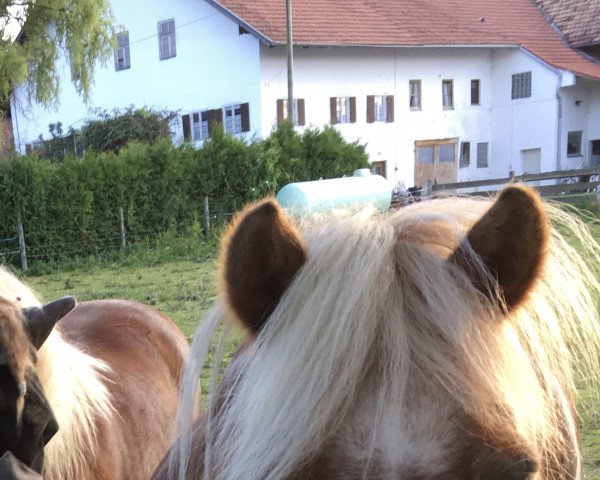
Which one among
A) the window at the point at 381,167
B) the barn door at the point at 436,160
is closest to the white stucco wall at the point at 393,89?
the window at the point at 381,167

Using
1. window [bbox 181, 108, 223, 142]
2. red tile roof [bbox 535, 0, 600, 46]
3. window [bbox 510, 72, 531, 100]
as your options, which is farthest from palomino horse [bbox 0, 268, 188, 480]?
red tile roof [bbox 535, 0, 600, 46]

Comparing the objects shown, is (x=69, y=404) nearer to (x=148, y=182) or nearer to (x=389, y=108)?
(x=148, y=182)

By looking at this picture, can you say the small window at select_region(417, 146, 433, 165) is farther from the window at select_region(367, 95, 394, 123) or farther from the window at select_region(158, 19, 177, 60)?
the window at select_region(158, 19, 177, 60)

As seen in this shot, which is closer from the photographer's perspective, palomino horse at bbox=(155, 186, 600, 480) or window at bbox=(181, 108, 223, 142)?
palomino horse at bbox=(155, 186, 600, 480)

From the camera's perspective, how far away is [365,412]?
3.66ft

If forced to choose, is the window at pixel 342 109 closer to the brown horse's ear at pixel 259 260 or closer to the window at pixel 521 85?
the window at pixel 521 85

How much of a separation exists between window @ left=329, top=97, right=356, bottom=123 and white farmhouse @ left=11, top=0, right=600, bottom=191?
39mm

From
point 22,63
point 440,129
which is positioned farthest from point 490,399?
point 440,129

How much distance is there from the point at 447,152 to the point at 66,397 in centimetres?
2391

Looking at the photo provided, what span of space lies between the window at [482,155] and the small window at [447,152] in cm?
145

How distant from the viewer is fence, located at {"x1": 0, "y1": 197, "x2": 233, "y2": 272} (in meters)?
13.2

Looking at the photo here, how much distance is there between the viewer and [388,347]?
115cm

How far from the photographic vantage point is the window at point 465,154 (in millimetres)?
25672

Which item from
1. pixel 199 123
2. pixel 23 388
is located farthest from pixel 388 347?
pixel 199 123
